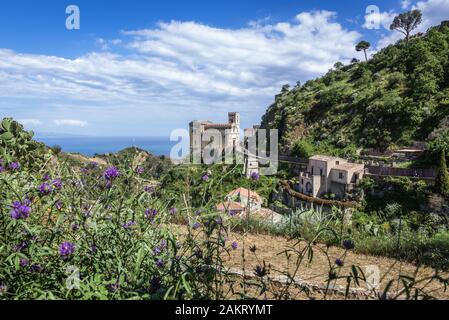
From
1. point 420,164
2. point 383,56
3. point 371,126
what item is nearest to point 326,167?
point 420,164

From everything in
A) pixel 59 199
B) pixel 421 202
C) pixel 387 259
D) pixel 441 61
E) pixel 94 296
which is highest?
pixel 441 61

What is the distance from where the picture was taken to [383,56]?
59.0 meters

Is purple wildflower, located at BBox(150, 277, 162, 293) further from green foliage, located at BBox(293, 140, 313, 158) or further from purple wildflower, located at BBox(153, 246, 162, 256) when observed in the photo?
green foliage, located at BBox(293, 140, 313, 158)

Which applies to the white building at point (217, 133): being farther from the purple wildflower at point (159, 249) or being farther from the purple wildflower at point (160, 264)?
the purple wildflower at point (160, 264)

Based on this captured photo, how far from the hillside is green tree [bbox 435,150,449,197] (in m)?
3.59

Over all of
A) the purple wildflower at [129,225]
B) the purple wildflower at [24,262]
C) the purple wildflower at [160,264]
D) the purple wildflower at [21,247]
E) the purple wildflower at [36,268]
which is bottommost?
the purple wildflower at [160,264]

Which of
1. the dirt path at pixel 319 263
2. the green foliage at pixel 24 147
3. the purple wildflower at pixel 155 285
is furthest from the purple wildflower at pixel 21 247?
the green foliage at pixel 24 147

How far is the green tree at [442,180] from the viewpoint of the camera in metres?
27.0

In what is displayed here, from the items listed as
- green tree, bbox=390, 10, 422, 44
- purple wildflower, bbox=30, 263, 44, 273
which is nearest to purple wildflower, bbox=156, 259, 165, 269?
purple wildflower, bbox=30, 263, 44, 273

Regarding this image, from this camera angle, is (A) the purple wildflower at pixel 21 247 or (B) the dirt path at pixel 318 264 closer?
(A) the purple wildflower at pixel 21 247

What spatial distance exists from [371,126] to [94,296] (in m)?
42.4

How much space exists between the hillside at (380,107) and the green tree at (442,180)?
3588 mm

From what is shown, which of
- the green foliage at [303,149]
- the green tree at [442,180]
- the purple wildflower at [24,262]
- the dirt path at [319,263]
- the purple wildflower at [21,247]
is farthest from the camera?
the green foliage at [303,149]

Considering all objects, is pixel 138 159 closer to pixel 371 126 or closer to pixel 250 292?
pixel 250 292
